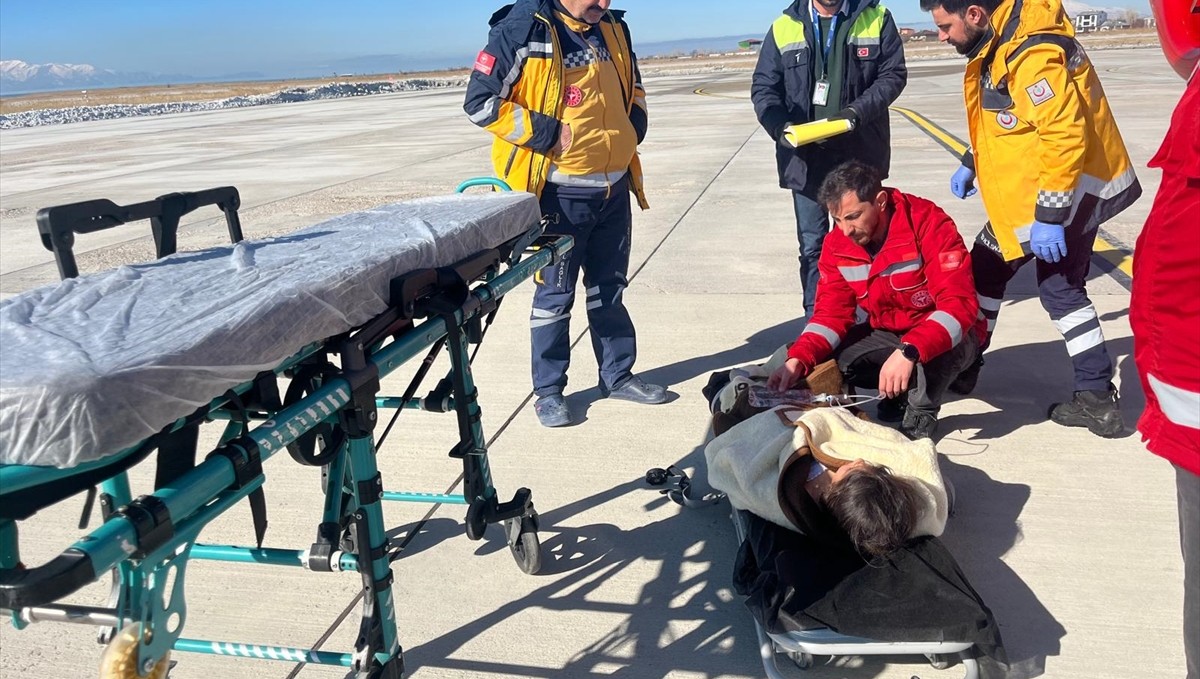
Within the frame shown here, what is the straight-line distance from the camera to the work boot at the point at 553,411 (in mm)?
4199

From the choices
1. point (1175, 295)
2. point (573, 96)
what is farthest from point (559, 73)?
point (1175, 295)

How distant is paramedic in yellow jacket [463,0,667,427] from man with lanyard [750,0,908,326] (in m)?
0.84

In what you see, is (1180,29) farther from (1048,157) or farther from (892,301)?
(892,301)

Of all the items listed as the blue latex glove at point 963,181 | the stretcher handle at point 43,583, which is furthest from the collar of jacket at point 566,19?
the stretcher handle at point 43,583

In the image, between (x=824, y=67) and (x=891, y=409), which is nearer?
(x=891, y=409)

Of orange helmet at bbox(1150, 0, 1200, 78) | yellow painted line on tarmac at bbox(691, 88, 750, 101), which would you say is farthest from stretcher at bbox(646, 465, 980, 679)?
yellow painted line on tarmac at bbox(691, 88, 750, 101)

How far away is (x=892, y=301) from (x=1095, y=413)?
0.97 m

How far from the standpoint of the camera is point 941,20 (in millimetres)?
3650

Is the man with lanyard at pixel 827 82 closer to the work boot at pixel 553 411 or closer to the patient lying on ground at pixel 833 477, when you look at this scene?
the work boot at pixel 553 411

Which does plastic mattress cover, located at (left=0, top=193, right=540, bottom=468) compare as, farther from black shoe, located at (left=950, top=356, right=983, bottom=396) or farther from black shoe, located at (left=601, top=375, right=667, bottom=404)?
black shoe, located at (left=950, top=356, right=983, bottom=396)

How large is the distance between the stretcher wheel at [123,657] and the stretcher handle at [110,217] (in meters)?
0.88

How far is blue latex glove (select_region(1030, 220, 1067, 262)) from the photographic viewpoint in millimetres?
3547

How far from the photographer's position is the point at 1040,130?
346 centimetres

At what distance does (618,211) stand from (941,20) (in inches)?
64.5
